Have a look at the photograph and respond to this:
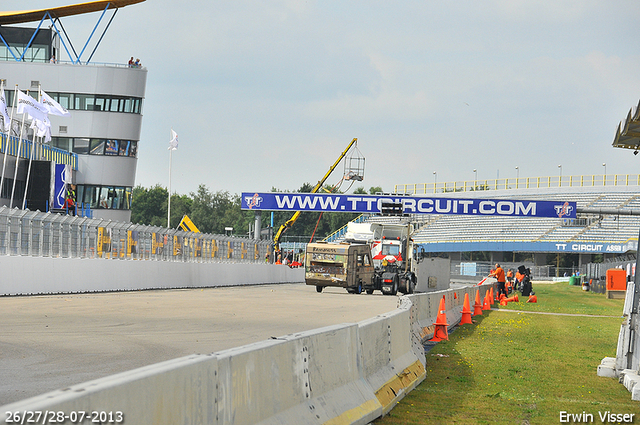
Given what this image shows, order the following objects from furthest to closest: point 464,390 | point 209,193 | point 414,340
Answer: point 209,193 < point 414,340 < point 464,390

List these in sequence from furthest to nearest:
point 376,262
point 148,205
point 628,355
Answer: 1. point 148,205
2. point 376,262
3. point 628,355

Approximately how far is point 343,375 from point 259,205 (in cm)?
5202

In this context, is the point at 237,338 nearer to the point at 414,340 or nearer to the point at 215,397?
the point at 414,340

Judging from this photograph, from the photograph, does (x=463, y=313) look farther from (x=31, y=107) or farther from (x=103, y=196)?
(x=103, y=196)

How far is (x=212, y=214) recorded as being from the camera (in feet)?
537

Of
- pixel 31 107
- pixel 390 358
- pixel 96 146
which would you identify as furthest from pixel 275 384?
pixel 96 146

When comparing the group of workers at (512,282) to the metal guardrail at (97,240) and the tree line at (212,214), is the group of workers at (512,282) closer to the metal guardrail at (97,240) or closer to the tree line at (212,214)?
the metal guardrail at (97,240)

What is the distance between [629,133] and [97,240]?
2223cm

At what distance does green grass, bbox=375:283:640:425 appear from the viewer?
28.3 ft

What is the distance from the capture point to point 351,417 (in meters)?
7.36

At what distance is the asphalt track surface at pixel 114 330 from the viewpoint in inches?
376

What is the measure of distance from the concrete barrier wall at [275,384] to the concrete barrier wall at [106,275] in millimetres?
16642

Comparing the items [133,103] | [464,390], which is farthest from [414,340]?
[133,103]

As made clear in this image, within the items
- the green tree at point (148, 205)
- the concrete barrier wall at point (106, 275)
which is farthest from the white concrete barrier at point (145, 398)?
the green tree at point (148, 205)
